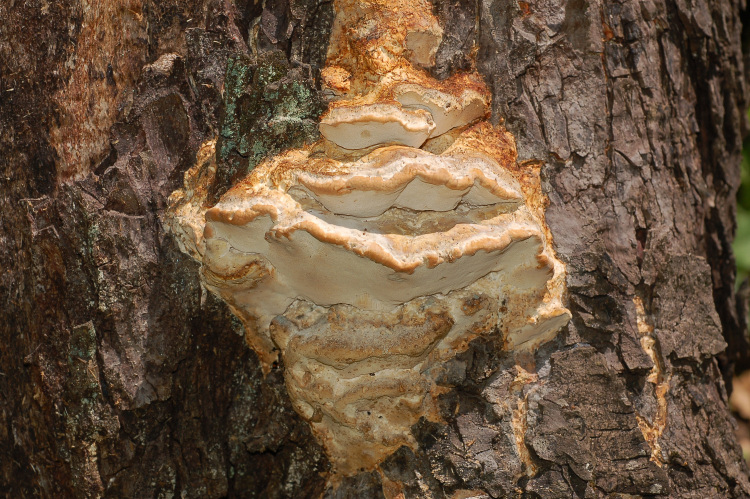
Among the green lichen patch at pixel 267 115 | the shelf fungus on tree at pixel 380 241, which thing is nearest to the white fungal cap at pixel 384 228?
the shelf fungus on tree at pixel 380 241

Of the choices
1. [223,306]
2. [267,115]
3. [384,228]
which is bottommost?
[223,306]

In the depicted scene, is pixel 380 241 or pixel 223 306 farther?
pixel 223 306

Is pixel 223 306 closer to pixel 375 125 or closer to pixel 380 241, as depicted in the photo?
pixel 380 241

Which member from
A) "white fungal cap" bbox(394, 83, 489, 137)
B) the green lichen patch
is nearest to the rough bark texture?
the green lichen patch

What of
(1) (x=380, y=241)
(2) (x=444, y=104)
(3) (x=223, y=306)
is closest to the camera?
(1) (x=380, y=241)

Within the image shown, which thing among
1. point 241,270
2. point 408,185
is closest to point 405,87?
point 408,185

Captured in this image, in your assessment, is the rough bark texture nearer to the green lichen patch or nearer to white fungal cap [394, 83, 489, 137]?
the green lichen patch

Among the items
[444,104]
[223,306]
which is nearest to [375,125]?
[444,104]
